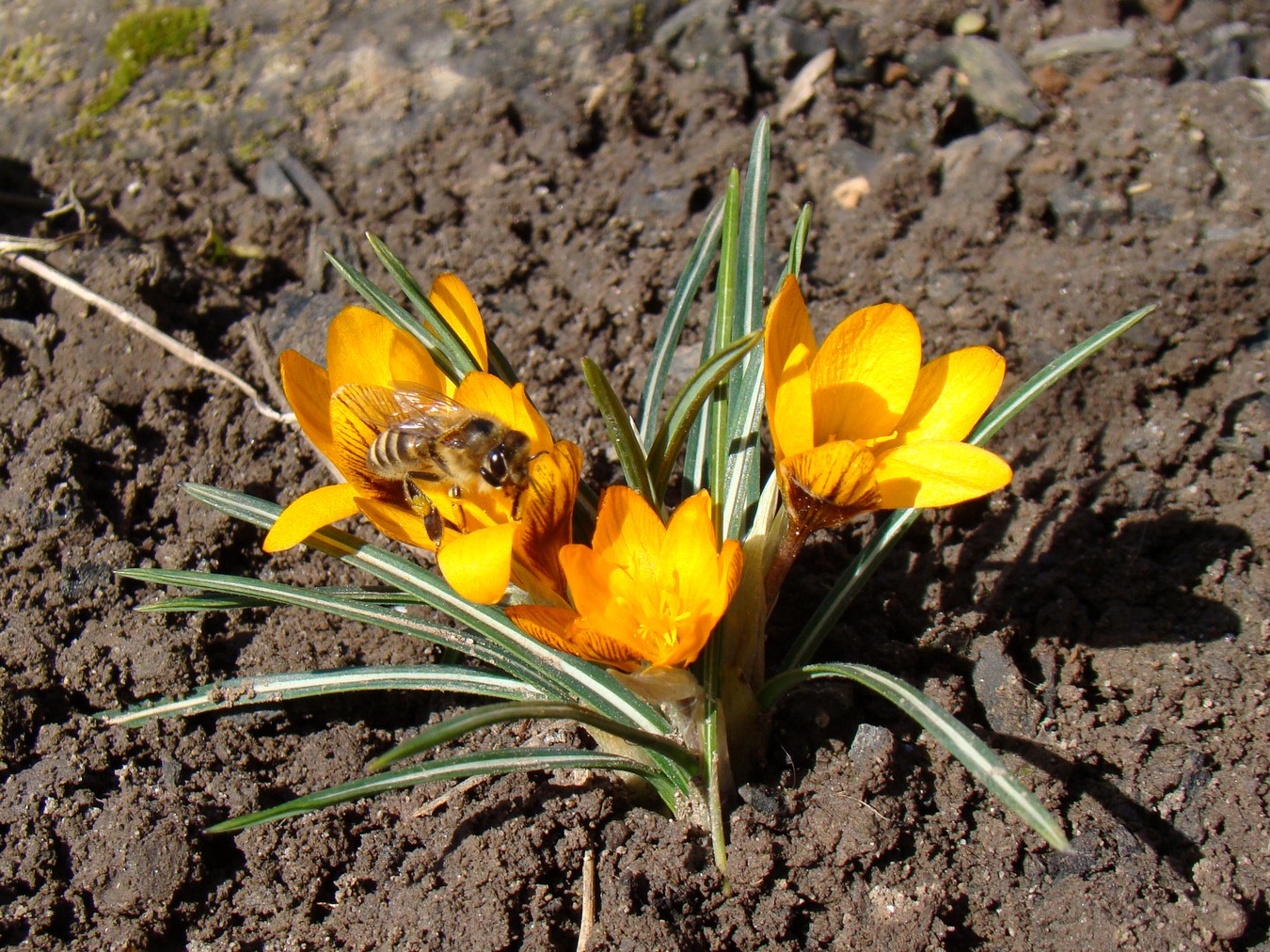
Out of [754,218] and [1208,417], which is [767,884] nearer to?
[754,218]

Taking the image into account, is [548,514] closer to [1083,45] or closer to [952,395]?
[952,395]

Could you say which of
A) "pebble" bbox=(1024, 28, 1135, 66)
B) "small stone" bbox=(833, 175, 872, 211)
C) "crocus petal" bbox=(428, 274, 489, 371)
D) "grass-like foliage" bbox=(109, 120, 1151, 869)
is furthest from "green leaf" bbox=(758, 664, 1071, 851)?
"pebble" bbox=(1024, 28, 1135, 66)

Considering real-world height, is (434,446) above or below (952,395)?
above

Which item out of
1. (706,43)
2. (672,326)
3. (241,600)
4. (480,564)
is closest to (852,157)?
(706,43)

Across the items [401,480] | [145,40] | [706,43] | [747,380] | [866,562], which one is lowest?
[866,562]

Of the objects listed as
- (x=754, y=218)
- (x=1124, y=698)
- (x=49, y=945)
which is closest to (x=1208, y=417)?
(x=1124, y=698)

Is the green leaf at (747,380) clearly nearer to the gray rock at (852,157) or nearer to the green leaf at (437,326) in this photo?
the green leaf at (437,326)

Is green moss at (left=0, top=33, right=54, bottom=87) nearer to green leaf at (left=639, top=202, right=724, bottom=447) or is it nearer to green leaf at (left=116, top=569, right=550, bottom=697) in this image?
green leaf at (left=116, top=569, right=550, bottom=697)
